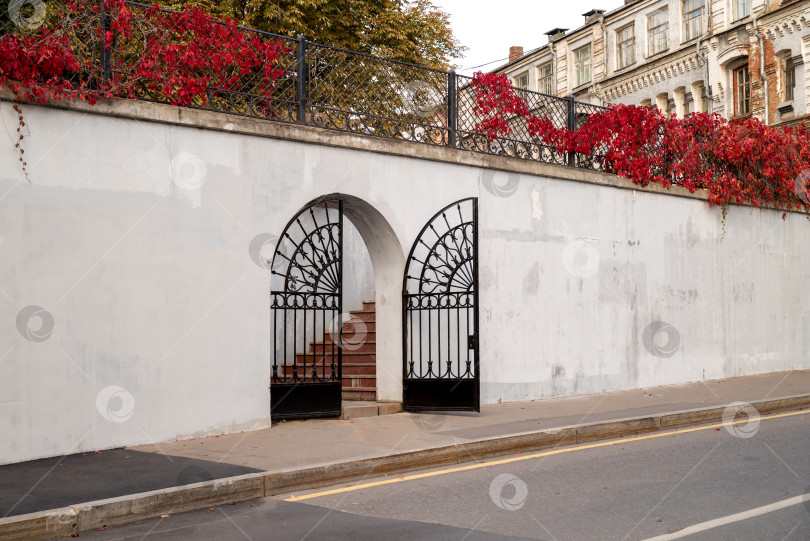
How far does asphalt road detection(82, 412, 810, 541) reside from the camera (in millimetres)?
5598

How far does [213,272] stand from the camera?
941 centimetres

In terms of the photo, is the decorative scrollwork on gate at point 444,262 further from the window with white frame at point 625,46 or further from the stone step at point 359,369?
the window with white frame at point 625,46

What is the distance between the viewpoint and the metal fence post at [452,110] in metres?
12.0

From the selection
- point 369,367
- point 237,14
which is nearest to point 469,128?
point 369,367

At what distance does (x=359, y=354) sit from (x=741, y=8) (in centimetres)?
2944

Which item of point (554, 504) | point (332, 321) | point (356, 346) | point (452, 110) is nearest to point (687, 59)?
point (452, 110)

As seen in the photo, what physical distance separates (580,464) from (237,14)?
21.6 m

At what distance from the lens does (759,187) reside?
54.3ft

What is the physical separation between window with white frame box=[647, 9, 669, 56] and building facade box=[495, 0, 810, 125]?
5 cm

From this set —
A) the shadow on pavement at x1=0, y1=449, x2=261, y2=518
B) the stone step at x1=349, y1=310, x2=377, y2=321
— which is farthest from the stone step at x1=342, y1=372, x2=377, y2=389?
the shadow on pavement at x1=0, y1=449, x2=261, y2=518

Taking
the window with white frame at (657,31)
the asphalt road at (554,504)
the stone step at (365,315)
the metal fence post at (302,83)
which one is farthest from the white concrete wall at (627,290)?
the window with white frame at (657,31)

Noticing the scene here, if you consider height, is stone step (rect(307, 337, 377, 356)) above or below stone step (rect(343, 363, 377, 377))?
above

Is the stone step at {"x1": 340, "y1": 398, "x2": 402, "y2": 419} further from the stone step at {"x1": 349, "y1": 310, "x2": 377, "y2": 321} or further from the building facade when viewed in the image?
the building facade

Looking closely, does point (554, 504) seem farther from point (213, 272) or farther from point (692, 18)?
point (692, 18)
